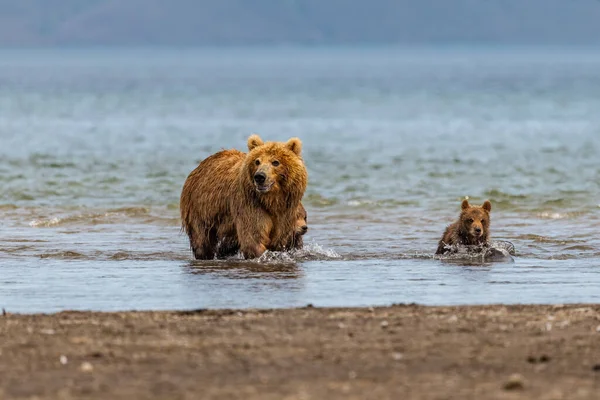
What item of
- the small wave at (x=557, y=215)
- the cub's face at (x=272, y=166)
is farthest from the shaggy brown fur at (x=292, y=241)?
the small wave at (x=557, y=215)

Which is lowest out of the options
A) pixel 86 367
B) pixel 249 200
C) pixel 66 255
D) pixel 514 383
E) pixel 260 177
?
pixel 66 255

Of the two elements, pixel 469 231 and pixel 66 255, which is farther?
pixel 66 255

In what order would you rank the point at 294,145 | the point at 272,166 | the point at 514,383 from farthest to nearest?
the point at 294,145 → the point at 272,166 → the point at 514,383

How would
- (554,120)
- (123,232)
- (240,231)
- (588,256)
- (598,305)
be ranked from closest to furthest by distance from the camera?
(598,305)
(240,231)
(588,256)
(123,232)
(554,120)

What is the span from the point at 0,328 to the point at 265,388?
8.01 ft

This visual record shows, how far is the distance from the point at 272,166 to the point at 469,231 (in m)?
2.24

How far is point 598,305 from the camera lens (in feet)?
31.1

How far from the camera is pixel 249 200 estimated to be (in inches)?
485

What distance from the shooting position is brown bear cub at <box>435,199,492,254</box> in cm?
1323

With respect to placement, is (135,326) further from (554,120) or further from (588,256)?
(554,120)

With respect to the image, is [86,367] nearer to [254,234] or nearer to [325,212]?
[254,234]

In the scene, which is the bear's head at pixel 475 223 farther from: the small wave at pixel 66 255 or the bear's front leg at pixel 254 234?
the small wave at pixel 66 255

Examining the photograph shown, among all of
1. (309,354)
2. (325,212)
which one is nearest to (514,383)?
(309,354)

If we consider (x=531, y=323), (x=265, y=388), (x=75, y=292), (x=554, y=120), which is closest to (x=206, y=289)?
(x=75, y=292)
